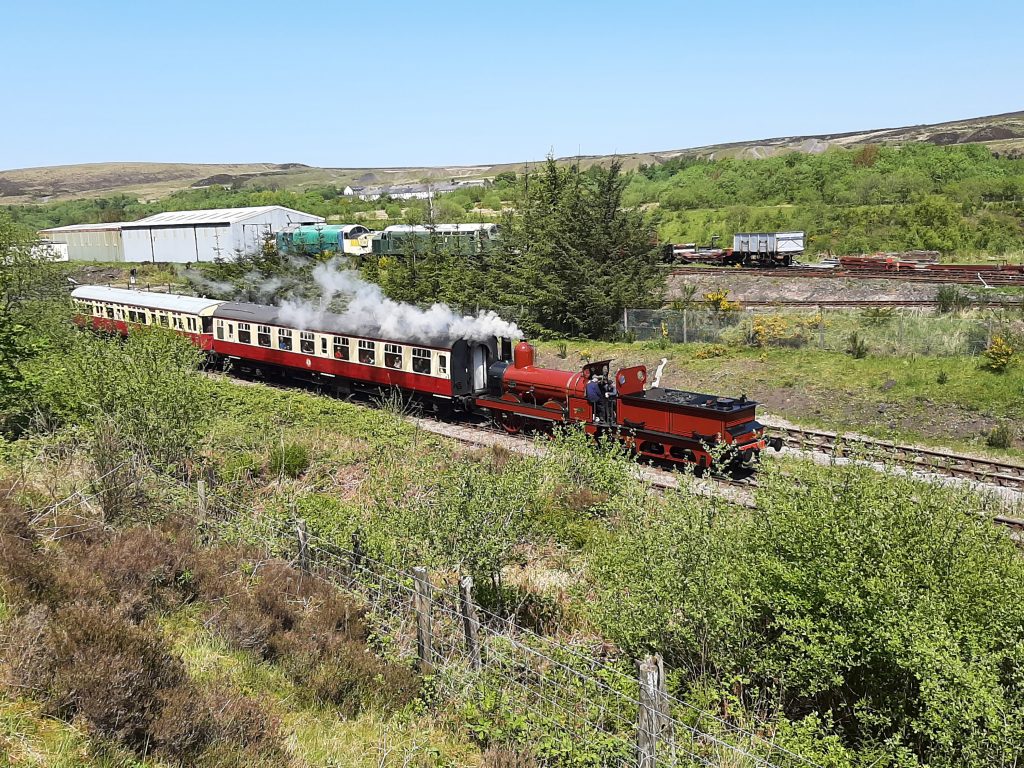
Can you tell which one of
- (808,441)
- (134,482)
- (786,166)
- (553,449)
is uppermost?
(786,166)

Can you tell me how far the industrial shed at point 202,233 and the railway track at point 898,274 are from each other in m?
40.7

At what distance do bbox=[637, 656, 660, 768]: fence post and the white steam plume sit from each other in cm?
1631

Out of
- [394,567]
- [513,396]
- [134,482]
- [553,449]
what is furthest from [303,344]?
[394,567]

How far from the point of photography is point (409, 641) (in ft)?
27.6

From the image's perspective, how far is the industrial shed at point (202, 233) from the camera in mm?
67562

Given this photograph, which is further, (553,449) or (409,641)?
(553,449)

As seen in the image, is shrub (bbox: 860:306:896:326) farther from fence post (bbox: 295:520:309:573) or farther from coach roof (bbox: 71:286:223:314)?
coach roof (bbox: 71:286:223:314)

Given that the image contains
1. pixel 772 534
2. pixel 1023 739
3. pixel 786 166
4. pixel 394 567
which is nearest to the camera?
pixel 1023 739

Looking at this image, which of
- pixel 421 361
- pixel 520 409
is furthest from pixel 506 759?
pixel 421 361

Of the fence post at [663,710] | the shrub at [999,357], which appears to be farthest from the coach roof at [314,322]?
the shrub at [999,357]

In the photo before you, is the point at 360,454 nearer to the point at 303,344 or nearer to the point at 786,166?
the point at 303,344

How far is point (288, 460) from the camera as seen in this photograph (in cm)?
1680

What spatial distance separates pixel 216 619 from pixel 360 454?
10047mm

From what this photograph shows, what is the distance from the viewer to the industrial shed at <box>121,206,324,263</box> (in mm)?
67562
